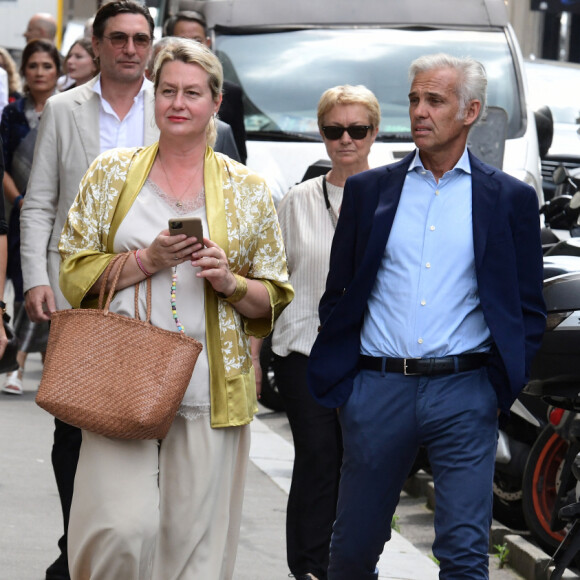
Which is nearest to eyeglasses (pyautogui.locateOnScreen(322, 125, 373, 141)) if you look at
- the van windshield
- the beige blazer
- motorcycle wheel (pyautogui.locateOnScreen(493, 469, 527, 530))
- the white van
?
the beige blazer

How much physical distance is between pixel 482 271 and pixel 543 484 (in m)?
2.44

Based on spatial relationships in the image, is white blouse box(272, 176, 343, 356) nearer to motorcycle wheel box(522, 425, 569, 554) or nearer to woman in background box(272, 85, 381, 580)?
woman in background box(272, 85, 381, 580)

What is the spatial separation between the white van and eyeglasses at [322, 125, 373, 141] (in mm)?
4840

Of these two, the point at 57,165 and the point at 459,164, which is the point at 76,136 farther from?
the point at 459,164

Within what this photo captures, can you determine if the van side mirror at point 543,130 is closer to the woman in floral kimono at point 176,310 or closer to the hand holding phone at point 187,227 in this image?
the woman in floral kimono at point 176,310

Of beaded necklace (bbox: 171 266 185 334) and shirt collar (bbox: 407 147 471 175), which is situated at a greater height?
shirt collar (bbox: 407 147 471 175)

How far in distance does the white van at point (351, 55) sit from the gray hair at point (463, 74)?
19.6 ft

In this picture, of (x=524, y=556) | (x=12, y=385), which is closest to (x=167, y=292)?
(x=524, y=556)

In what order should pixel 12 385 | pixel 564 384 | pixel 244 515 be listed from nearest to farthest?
1. pixel 564 384
2. pixel 244 515
3. pixel 12 385

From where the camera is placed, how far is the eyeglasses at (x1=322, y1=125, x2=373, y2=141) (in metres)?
6.04

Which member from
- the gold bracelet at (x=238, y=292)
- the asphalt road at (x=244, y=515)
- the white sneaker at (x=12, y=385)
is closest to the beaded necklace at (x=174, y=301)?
the gold bracelet at (x=238, y=292)

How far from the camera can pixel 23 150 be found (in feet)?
29.1

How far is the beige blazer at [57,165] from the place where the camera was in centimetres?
568

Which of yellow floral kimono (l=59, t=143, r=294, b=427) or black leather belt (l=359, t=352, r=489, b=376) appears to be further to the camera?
black leather belt (l=359, t=352, r=489, b=376)
